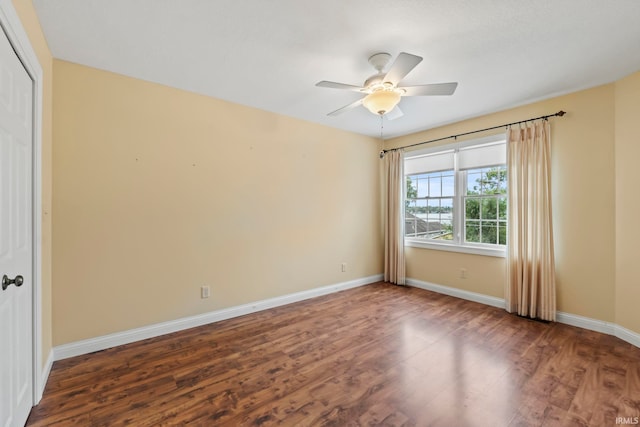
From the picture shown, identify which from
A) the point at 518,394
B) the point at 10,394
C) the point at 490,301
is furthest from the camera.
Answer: the point at 490,301

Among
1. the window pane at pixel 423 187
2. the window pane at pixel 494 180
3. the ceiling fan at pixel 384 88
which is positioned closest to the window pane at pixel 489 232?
the window pane at pixel 494 180

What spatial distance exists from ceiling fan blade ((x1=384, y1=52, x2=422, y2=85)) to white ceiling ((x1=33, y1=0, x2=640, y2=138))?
278mm

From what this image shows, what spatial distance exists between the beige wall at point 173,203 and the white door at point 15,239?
76 centimetres

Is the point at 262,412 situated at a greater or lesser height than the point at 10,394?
lesser

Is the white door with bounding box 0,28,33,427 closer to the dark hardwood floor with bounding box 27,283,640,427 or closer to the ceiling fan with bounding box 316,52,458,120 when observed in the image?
the dark hardwood floor with bounding box 27,283,640,427

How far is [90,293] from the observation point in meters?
2.51

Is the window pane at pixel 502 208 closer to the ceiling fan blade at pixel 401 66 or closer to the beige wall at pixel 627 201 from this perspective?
the beige wall at pixel 627 201

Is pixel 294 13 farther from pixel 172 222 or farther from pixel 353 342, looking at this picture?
pixel 353 342

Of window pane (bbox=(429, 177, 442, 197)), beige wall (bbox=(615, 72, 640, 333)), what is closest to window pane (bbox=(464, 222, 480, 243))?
window pane (bbox=(429, 177, 442, 197))

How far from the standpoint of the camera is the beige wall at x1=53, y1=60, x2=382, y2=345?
8.04ft

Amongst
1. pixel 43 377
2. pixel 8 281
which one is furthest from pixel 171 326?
pixel 8 281

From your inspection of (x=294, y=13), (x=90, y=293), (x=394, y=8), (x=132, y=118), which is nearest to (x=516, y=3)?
(x=394, y=8)

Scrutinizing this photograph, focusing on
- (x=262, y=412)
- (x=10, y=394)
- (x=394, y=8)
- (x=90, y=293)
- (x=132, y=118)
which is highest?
(x=394, y=8)

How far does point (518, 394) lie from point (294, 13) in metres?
3.09
